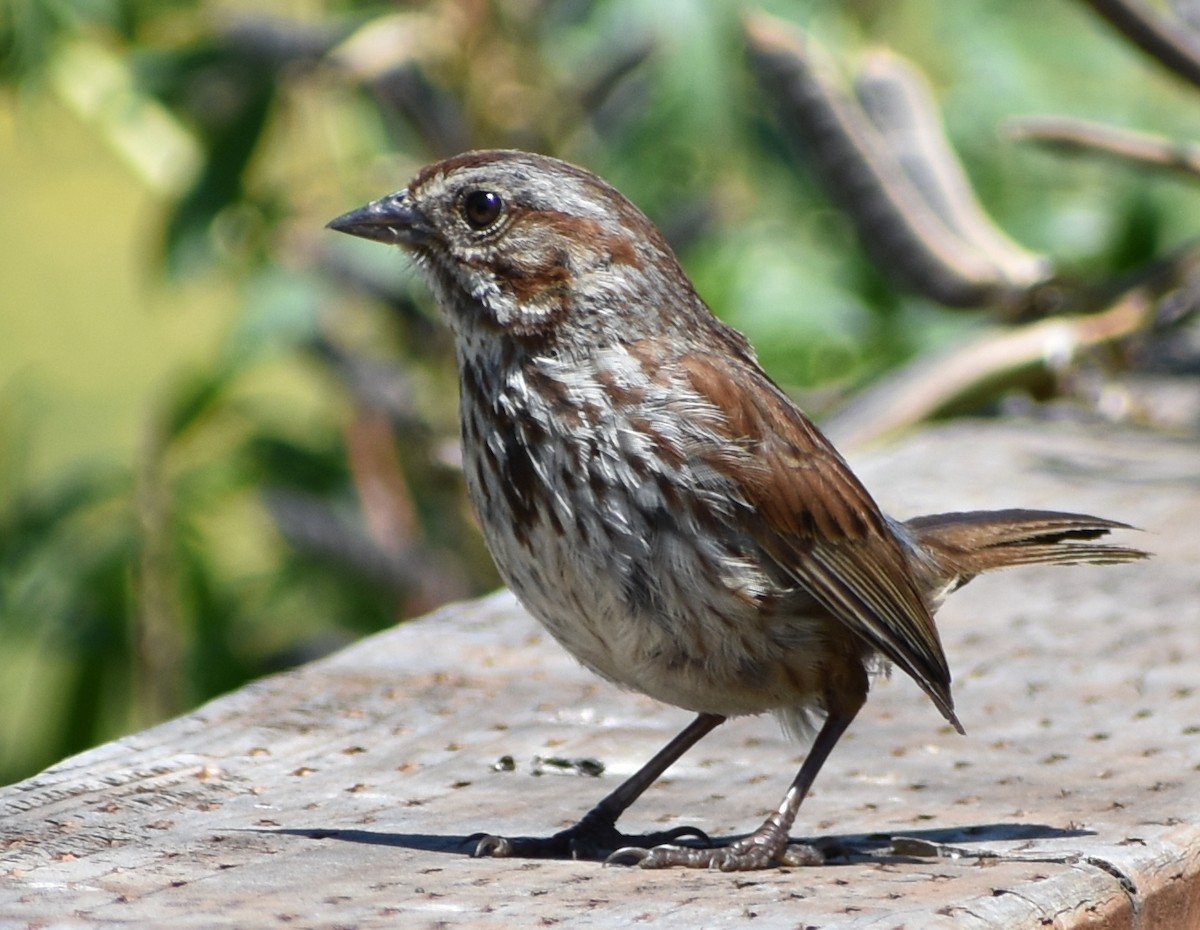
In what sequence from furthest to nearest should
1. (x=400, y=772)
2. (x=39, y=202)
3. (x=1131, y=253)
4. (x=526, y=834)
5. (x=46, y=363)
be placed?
(x=39, y=202) → (x=46, y=363) → (x=1131, y=253) → (x=400, y=772) → (x=526, y=834)

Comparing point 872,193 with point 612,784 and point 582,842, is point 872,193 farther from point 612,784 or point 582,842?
point 582,842

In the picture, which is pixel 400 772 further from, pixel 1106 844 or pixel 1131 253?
pixel 1131 253

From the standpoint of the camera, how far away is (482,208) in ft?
9.40

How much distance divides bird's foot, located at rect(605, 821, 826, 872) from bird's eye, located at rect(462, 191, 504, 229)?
938 mm

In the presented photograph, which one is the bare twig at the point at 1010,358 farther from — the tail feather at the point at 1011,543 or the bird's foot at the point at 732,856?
the bird's foot at the point at 732,856

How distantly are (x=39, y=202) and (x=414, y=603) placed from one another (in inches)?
302

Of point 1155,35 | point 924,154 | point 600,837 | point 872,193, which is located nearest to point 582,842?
point 600,837

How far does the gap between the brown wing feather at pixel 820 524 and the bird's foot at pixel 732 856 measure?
12.0 inches

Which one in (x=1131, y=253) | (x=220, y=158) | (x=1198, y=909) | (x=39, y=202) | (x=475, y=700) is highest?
(x=39, y=202)

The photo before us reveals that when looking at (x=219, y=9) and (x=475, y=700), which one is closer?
(x=475, y=700)

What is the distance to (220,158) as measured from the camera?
5672 mm

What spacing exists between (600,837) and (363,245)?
364 centimetres

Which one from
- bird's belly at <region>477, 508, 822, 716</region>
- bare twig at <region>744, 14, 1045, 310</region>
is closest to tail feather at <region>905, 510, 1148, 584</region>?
bird's belly at <region>477, 508, 822, 716</region>

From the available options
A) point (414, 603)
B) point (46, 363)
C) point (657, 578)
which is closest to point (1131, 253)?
point (414, 603)
